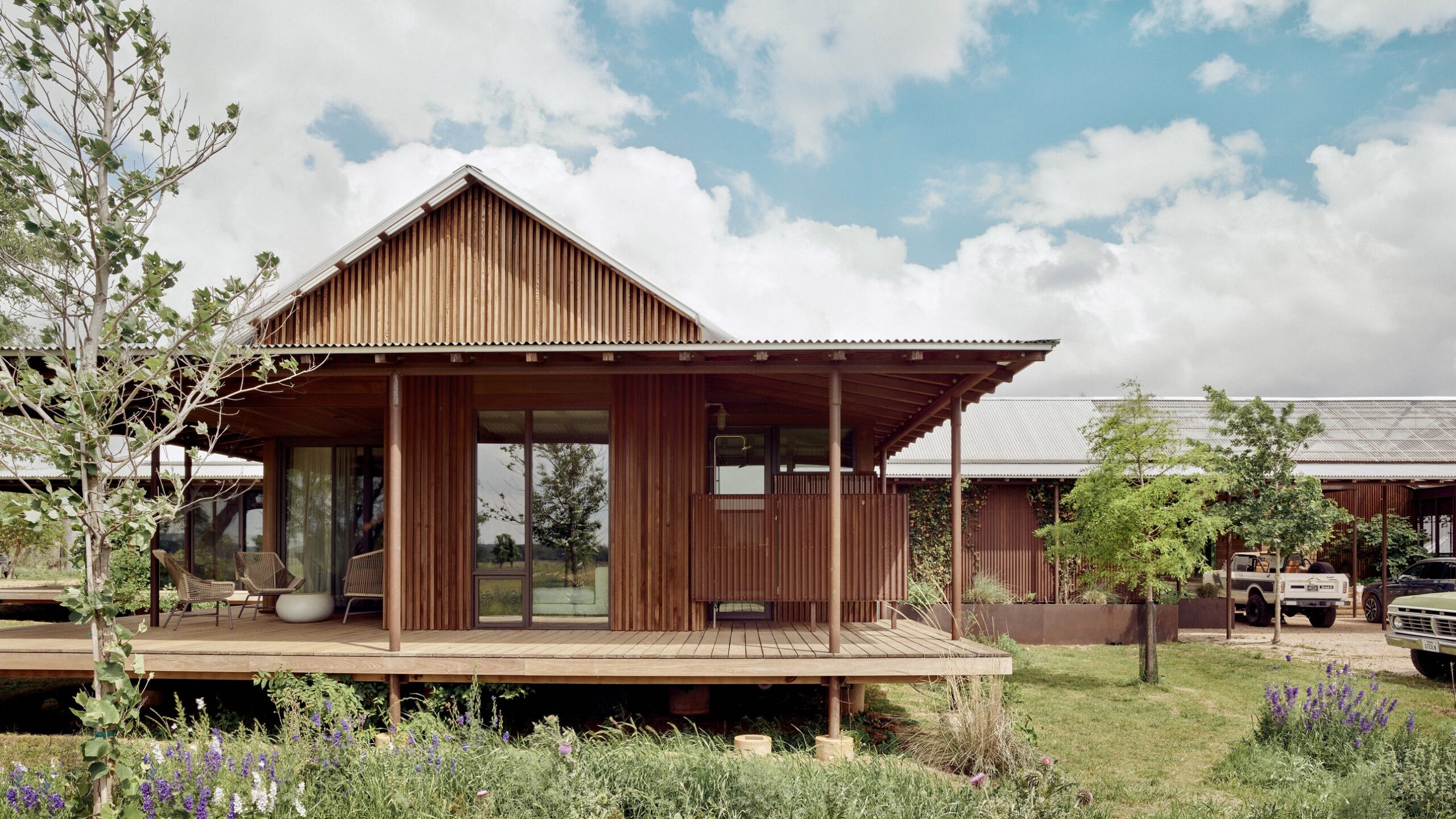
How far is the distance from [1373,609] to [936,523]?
9.42m

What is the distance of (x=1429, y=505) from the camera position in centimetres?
2152

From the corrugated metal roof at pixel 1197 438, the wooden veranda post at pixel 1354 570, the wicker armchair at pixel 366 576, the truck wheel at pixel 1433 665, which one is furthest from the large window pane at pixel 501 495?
the wooden veranda post at pixel 1354 570

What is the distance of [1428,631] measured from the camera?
11070 millimetres

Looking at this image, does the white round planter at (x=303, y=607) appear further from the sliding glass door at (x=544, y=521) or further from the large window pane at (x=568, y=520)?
the large window pane at (x=568, y=520)

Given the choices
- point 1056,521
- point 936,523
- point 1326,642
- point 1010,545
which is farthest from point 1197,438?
point 936,523

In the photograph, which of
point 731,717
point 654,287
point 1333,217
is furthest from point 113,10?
point 1333,217

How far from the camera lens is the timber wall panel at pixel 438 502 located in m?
9.16

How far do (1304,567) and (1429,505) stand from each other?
215 inches

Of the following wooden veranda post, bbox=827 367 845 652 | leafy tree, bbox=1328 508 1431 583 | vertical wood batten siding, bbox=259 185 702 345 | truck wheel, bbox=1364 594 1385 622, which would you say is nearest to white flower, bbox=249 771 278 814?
wooden veranda post, bbox=827 367 845 652

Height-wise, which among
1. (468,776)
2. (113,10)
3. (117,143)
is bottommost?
(468,776)

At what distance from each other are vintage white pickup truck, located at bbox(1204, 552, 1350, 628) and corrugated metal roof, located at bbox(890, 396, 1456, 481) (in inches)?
108

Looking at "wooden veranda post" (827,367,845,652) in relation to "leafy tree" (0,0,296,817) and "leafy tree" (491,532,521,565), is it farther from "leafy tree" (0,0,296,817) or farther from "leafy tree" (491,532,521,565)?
"leafy tree" (0,0,296,817)

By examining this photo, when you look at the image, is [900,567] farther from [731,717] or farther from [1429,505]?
[1429,505]

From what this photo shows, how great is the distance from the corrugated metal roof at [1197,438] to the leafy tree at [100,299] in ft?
49.5
